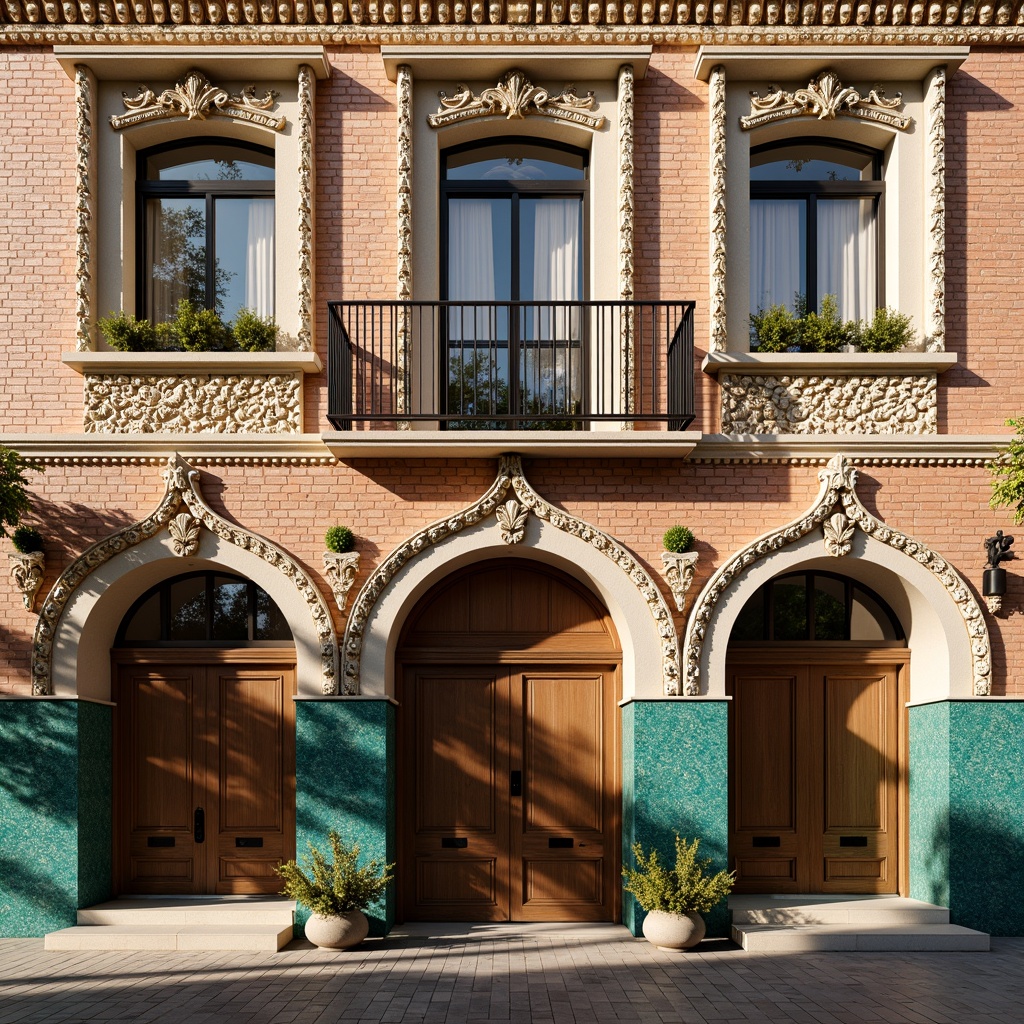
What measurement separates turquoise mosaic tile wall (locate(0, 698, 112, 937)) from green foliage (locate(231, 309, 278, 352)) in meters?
3.82

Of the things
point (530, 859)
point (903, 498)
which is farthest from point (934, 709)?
point (530, 859)

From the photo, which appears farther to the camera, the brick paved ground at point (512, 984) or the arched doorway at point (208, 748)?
the arched doorway at point (208, 748)

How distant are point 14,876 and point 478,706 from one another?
464cm

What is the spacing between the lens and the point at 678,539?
9953 millimetres

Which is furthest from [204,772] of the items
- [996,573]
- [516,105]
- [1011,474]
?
[1011,474]

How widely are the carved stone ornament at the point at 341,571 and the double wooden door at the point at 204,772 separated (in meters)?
1.04

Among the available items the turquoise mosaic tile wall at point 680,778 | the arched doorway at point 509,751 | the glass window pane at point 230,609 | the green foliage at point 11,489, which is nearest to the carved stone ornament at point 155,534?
the green foliage at point 11,489

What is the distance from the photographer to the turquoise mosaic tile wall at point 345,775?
9711 millimetres

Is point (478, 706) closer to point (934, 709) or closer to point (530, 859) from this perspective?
point (530, 859)

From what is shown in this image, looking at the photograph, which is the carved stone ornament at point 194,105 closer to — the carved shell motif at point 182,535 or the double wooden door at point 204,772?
the carved shell motif at point 182,535

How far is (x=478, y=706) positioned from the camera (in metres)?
10.6

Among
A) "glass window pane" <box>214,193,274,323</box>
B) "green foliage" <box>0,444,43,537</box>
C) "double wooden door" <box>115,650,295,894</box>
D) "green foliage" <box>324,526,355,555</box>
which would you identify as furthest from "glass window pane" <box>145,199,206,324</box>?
"double wooden door" <box>115,650,295,894</box>

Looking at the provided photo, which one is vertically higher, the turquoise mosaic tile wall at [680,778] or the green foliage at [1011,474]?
the green foliage at [1011,474]

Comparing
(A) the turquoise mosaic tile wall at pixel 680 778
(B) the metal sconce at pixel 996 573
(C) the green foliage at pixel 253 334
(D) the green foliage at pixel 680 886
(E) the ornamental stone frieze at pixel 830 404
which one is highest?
(C) the green foliage at pixel 253 334
